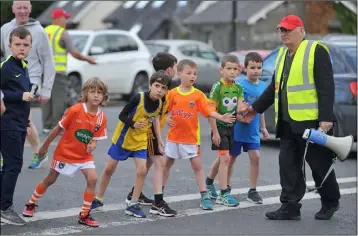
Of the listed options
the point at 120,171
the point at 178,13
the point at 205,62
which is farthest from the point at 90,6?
the point at 120,171

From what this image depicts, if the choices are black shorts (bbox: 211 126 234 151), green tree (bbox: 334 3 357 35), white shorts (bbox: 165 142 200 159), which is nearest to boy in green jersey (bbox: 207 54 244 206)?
black shorts (bbox: 211 126 234 151)

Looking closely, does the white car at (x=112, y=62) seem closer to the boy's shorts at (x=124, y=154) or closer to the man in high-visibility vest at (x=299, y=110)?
the boy's shorts at (x=124, y=154)

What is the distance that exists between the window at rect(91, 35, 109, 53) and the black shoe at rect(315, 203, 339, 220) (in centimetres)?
1489

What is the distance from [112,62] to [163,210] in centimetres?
1493

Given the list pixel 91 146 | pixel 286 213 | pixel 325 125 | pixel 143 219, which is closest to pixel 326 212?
pixel 286 213

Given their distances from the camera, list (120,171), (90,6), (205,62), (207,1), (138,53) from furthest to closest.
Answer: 1. (90,6)
2. (207,1)
3. (205,62)
4. (138,53)
5. (120,171)

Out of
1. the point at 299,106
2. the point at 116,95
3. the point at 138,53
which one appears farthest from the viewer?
the point at 116,95

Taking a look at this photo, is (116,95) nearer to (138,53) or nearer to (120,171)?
(138,53)

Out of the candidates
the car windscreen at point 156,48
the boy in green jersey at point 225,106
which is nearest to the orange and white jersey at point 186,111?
the boy in green jersey at point 225,106

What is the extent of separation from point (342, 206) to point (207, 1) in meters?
46.1

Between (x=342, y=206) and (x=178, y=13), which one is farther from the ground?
(x=178, y=13)

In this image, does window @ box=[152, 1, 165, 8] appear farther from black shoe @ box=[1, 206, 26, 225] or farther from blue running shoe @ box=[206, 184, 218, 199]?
black shoe @ box=[1, 206, 26, 225]

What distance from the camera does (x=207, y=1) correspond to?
54688mm

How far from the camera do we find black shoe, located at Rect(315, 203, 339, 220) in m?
8.52
